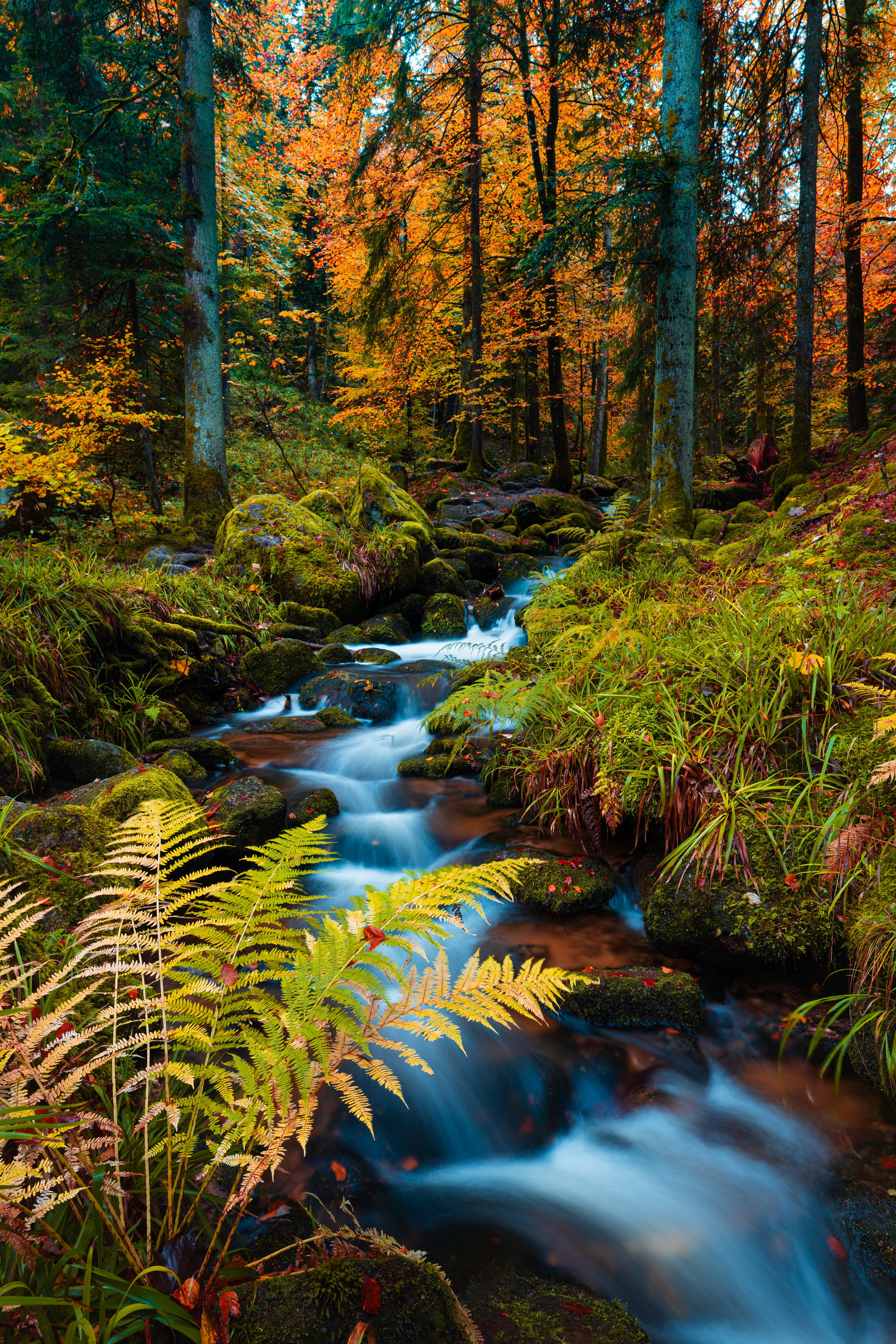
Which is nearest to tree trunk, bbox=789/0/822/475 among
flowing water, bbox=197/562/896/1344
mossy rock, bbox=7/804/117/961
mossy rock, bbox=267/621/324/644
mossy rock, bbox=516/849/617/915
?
mossy rock, bbox=267/621/324/644

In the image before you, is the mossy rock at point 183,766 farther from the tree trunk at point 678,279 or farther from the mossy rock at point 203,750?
the tree trunk at point 678,279

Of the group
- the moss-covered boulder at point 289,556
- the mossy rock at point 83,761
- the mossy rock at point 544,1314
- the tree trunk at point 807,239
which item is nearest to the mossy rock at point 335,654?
the moss-covered boulder at point 289,556

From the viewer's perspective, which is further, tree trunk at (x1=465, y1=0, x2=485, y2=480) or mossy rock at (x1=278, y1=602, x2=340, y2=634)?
tree trunk at (x1=465, y1=0, x2=485, y2=480)

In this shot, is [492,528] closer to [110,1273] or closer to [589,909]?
[589,909]

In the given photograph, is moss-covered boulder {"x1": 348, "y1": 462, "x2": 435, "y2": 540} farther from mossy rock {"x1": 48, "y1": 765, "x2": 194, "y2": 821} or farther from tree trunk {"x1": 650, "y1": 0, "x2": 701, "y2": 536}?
mossy rock {"x1": 48, "y1": 765, "x2": 194, "y2": 821}

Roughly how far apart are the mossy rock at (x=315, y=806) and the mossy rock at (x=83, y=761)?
119 cm

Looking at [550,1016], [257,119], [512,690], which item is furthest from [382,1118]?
[257,119]

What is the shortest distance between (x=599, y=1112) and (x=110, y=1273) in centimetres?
200

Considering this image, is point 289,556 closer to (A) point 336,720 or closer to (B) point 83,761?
(A) point 336,720

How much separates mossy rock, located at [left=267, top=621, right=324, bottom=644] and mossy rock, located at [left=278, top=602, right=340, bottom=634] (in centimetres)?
15

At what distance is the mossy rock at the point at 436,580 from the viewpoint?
10.3m

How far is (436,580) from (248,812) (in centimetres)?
698

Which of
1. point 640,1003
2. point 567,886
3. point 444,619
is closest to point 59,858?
point 567,886

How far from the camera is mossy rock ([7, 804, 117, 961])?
2314mm
